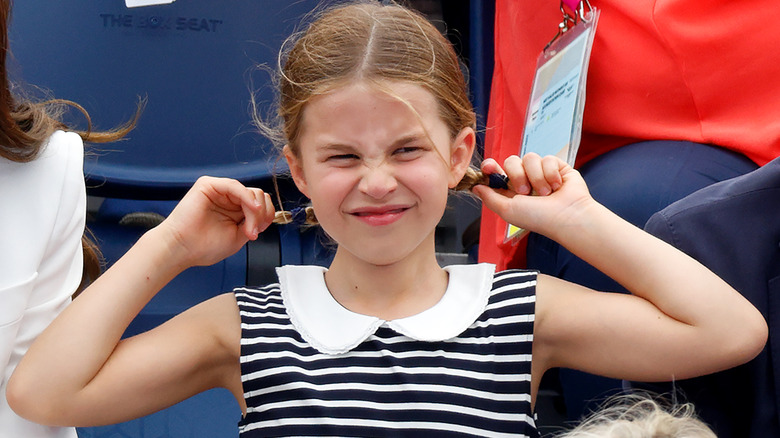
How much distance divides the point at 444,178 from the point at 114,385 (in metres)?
0.45

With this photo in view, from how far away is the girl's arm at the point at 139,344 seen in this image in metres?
1.08

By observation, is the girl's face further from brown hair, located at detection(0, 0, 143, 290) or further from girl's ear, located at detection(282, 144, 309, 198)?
brown hair, located at detection(0, 0, 143, 290)

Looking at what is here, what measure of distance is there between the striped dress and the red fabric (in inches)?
10.1

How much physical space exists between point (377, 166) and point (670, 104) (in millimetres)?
394

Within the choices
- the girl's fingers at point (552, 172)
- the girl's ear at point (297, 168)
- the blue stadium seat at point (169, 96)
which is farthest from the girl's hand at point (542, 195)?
the blue stadium seat at point (169, 96)

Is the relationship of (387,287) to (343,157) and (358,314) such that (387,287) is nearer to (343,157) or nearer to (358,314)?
(358,314)

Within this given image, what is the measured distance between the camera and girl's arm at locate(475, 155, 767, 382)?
1026 mm

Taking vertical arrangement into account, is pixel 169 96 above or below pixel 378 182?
below

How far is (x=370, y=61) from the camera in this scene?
1.12 metres

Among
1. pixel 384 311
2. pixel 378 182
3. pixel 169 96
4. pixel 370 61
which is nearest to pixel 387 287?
pixel 384 311

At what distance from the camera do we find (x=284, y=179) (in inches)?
64.6

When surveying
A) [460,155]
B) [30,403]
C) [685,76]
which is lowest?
[30,403]

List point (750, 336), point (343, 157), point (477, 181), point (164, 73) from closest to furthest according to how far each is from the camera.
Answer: point (750, 336)
point (343, 157)
point (477, 181)
point (164, 73)

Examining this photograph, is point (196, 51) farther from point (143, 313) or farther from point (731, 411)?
point (731, 411)
